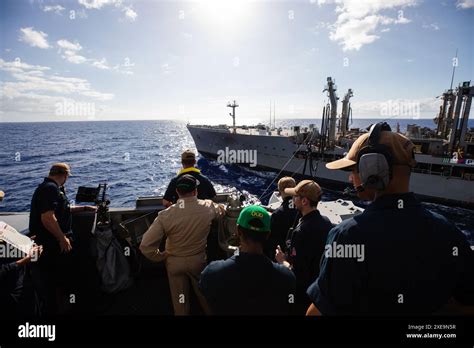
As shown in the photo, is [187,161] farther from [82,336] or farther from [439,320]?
[439,320]

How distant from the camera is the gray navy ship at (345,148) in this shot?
25.2 metres

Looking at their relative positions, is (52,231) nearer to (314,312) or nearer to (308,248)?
(308,248)

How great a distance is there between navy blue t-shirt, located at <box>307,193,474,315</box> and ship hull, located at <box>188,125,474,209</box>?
2760cm

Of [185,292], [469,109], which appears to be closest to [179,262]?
[185,292]

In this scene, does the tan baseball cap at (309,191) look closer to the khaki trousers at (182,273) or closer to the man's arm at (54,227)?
the khaki trousers at (182,273)

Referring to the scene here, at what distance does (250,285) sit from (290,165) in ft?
115

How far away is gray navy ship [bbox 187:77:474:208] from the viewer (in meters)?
25.2

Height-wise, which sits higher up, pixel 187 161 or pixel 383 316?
pixel 187 161

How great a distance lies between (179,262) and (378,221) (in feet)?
9.08

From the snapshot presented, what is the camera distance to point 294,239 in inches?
119

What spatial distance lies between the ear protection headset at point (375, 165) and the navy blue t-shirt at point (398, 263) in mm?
128

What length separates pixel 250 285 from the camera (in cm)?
198

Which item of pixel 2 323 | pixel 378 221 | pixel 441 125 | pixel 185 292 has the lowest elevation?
pixel 185 292

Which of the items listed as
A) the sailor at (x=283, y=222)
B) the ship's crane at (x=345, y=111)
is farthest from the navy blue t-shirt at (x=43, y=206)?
the ship's crane at (x=345, y=111)
